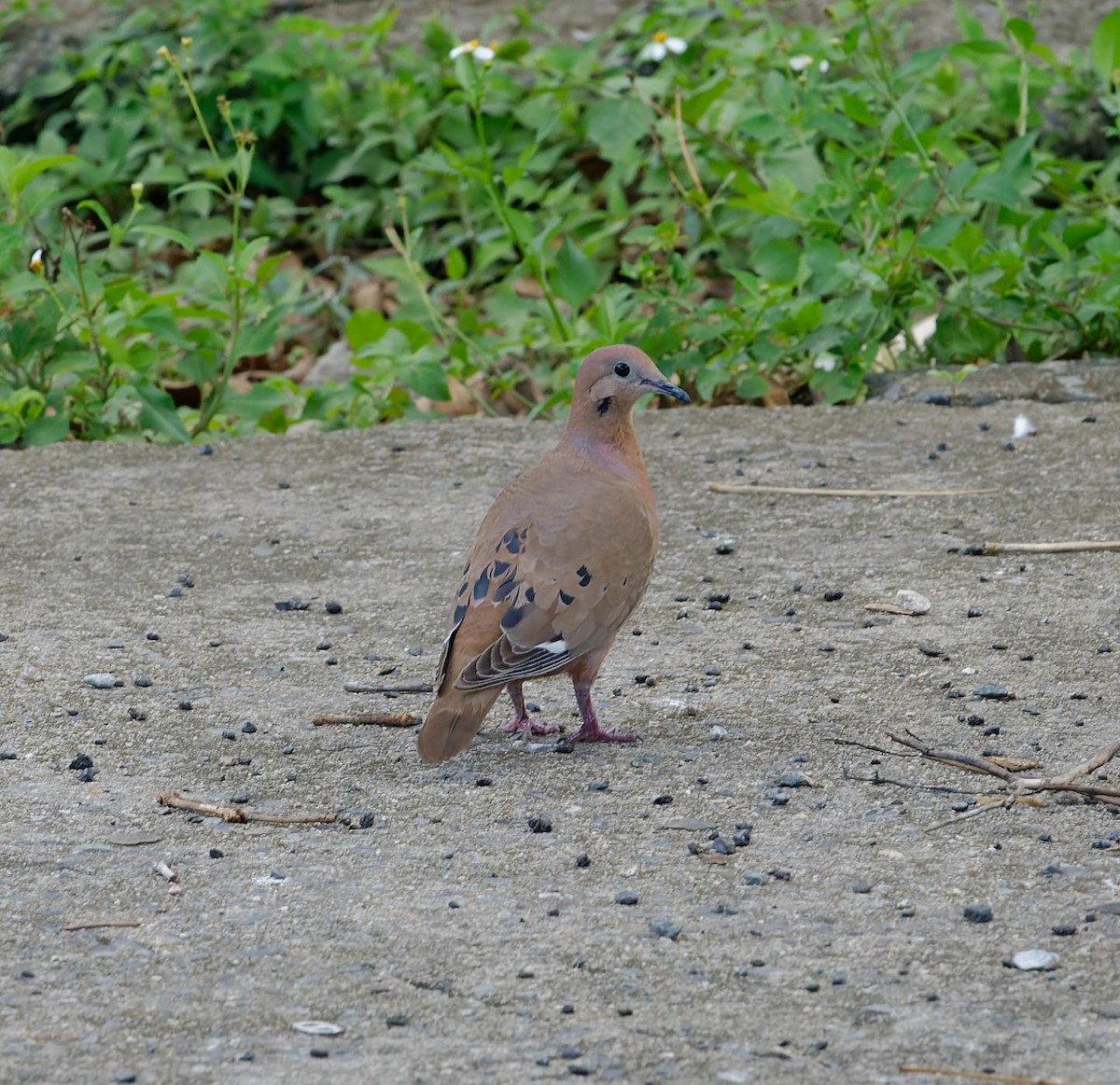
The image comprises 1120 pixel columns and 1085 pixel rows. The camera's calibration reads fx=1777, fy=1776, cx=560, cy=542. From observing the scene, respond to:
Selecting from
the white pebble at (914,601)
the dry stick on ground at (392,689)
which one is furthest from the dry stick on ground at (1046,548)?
the dry stick on ground at (392,689)

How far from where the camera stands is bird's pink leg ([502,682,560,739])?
407cm

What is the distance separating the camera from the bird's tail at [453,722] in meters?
3.69

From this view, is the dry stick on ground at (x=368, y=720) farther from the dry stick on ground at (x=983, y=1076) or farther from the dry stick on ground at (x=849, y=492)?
the dry stick on ground at (x=849, y=492)

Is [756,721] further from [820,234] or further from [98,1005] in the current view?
[820,234]

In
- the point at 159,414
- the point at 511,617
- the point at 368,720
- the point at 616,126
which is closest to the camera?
the point at 511,617

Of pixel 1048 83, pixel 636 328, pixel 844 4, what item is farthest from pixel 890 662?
pixel 844 4

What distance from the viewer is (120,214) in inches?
383

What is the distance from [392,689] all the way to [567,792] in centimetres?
76

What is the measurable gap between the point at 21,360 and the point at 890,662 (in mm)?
3508

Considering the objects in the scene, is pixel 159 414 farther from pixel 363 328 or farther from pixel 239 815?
pixel 239 815

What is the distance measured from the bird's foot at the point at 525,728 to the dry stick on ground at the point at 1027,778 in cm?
82

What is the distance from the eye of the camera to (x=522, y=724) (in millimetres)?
4121

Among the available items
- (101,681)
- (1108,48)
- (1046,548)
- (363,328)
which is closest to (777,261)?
(363,328)

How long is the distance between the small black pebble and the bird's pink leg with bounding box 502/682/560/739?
1285mm
